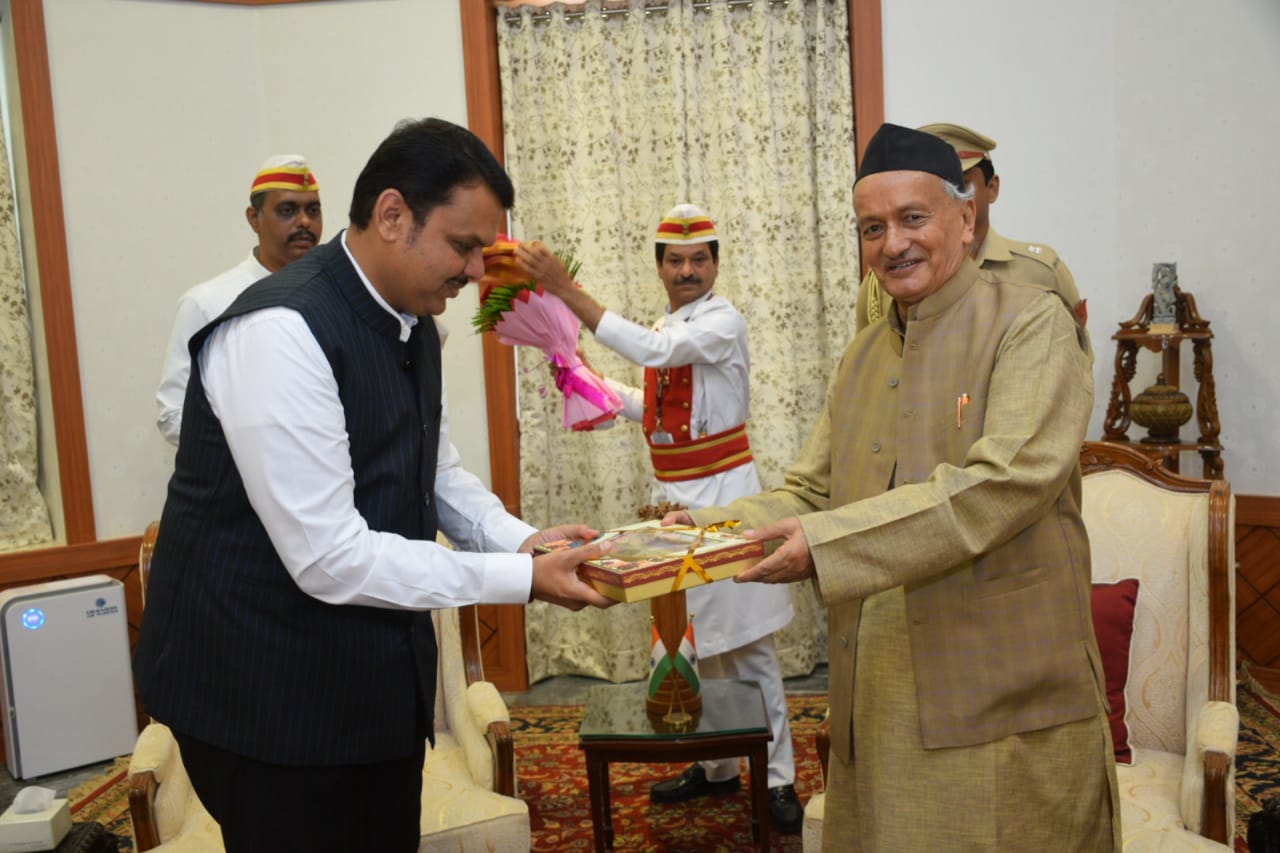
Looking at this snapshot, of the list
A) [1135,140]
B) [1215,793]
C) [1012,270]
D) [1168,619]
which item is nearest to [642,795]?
[1168,619]

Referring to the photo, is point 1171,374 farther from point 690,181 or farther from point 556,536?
point 556,536

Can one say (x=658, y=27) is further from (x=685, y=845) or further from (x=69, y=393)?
(x=685, y=845)

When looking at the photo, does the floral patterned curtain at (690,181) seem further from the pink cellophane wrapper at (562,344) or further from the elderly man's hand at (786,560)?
the elderly man's hand at (786,560)

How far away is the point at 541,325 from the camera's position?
139 inches

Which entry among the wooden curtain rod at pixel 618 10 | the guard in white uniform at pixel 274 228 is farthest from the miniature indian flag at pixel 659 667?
the wooden curtain rod at pixel 618 10

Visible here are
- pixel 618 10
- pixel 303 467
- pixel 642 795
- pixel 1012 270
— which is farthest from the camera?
pixel 618 10

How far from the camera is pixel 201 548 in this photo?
1.70m

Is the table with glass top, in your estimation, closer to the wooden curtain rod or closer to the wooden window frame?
the wooden window frame

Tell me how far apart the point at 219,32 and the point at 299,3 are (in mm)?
375

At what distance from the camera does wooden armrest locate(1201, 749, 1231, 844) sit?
7.26ft

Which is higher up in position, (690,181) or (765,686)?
(690,181)

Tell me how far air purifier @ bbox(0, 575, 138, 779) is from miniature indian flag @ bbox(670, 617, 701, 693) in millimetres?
2322

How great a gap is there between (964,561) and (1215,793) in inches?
40.7

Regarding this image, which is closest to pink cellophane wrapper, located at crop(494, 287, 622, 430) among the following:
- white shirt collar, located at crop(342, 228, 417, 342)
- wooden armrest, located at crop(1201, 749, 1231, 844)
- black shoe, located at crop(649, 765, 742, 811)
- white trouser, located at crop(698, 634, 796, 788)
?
white trouser, located at crop(698, 634, 796, 788)
